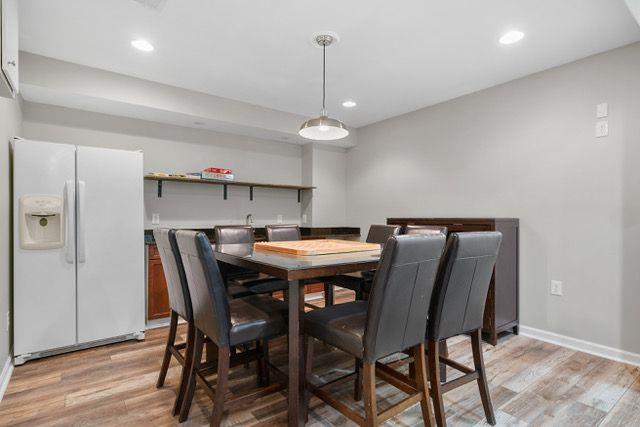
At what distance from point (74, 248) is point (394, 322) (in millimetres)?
2633

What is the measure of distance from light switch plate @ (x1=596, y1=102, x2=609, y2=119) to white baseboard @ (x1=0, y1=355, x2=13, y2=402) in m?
4.68

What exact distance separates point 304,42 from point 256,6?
524 millimetres

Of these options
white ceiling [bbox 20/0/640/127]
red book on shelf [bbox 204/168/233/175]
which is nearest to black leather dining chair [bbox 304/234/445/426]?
white ceiling [bbox 20/0/640/127]

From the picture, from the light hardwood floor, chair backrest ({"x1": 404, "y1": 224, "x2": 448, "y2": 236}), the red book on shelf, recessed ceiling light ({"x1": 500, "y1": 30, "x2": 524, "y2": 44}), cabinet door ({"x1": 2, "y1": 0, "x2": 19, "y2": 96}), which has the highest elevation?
recessed ceiling light ({"x1": 500, "y1": 30, "x2": 524, "y2": 44})

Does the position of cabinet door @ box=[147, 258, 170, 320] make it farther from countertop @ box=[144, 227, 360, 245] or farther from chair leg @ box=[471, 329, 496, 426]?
chair leg @ box=[471, 329, 496, 426]

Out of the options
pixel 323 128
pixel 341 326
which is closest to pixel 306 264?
pixel 341 326

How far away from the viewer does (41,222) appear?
2.68 meters

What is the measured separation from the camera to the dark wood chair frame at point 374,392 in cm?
143

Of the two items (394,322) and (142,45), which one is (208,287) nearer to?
(394,322)

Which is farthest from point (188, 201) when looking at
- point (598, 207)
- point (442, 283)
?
point (598, 207)

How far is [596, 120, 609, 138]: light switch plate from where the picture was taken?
2.73m

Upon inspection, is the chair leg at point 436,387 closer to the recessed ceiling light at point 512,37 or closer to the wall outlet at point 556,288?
the wall outlet at point 556,288

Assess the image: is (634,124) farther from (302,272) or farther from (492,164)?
(302,272)

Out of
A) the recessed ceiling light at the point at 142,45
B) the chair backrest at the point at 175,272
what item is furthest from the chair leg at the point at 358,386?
the recessed ceiling light at the point at 142,45
